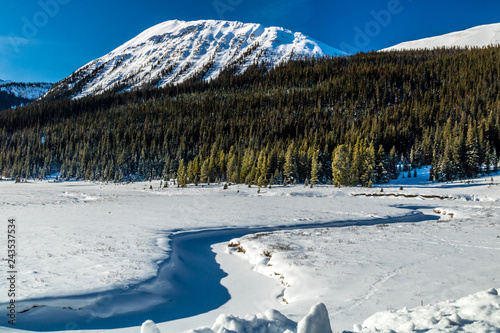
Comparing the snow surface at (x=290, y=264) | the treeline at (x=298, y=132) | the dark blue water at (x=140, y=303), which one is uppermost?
the treeline at (x=298, y=132)

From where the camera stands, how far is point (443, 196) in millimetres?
48688

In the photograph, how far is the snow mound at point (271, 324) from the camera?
5.71m

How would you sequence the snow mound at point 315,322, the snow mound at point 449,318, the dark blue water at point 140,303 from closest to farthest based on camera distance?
the snow mound at point 449,318 < the snow mound at point 315,322 < the dark blue water at point 140,303

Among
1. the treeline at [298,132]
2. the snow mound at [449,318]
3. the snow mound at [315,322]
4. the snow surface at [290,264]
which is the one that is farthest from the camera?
the treeline at [298,132]

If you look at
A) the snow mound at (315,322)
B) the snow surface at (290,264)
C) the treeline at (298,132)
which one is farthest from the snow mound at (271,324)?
the treeline at (298,132)

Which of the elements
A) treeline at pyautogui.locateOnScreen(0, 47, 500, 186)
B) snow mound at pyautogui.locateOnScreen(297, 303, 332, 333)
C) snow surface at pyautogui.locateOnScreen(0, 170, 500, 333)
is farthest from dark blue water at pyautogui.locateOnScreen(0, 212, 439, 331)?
treeline at pyautogui.locateOnScreen(0, 47, 500, 186)

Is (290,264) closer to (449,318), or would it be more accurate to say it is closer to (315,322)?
(315,322)

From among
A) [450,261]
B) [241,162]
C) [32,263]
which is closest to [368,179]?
[241,162]

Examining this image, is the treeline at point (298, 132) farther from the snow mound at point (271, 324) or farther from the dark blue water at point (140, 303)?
the snow mound at point (271, 324)

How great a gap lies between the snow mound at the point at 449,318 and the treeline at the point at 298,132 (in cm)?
6107

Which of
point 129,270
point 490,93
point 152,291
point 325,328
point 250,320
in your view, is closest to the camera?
point 325,328

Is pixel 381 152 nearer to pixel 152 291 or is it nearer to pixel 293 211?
pixel 293 211

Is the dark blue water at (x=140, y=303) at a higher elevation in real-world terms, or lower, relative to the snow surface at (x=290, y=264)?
lower

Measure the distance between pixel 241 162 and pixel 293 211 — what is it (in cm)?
4983
